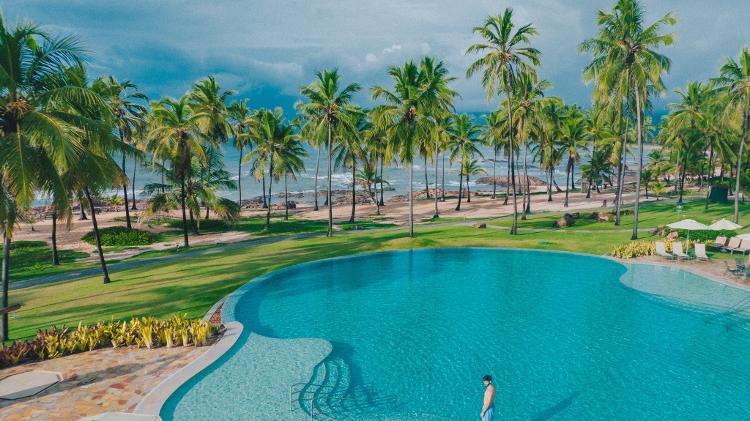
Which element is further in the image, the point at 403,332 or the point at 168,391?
the point at 403,332

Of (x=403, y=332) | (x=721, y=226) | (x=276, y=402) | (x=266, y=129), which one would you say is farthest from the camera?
(x=266, y=129)

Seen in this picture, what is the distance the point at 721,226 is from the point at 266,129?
40484 mm

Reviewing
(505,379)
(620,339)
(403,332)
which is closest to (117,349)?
(403,332)

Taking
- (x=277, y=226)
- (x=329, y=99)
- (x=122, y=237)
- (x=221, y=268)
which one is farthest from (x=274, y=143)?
(x=221, y=268)

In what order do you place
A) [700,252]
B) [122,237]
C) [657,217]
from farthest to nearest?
[657,217]
[122,237]
[700,252]

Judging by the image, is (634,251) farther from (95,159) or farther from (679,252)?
(95,159)

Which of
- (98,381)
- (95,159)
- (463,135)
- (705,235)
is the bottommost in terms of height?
(98,381)

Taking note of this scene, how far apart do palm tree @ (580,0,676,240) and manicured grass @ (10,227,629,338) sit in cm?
975

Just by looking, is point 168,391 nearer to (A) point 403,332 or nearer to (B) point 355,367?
(B) point 355,367

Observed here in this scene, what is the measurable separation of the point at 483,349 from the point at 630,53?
25.9 m

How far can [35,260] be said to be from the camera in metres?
27.8

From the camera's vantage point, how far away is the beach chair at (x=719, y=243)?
24728 mm

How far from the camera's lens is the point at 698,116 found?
3747 cm

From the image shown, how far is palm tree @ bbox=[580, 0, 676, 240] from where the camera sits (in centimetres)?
2725
